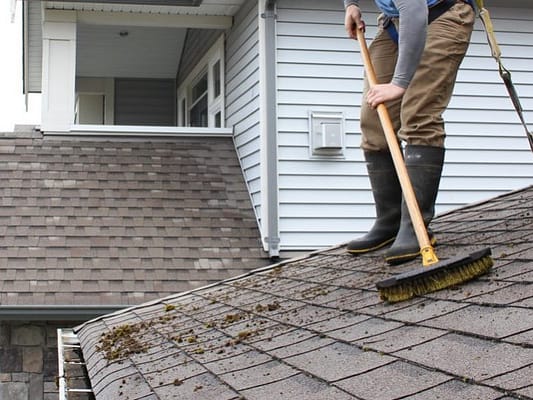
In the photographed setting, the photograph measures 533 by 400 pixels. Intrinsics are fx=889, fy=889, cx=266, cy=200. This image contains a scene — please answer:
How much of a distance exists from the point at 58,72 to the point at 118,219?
219 centimetres

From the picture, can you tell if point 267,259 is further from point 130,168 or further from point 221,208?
point 130,168

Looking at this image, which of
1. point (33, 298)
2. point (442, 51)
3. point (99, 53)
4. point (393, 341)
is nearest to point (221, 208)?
point (33, 298)

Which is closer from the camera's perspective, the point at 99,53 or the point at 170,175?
the point at 170,175

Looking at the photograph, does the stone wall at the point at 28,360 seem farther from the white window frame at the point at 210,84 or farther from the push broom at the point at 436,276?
the push broom at the point at 436,276

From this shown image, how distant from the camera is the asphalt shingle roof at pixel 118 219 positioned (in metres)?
8.05

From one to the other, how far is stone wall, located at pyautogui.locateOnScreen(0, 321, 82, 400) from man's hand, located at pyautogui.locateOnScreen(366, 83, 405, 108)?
17.7 feet

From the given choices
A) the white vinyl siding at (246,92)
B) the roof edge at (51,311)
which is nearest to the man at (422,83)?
the roof edge at (51,311)

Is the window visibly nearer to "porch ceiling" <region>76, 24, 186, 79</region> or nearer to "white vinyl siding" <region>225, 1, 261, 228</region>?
"porch ceiling" <region>76, 24, 186, 79</region>

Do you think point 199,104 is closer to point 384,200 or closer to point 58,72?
point 58,72

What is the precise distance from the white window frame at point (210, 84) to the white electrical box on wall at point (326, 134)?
5.96 feet

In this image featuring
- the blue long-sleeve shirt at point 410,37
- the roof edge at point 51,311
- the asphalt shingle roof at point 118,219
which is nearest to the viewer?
the blue long-sleeve shirt at point 410,37

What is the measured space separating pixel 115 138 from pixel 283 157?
2.14 m

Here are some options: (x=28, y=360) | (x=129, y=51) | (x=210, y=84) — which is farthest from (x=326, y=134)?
(x=129, y=51)

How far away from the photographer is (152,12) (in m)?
10.3
